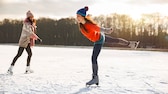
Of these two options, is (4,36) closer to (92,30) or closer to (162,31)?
(162,31)

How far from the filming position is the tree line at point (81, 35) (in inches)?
2045

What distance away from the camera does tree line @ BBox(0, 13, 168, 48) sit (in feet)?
170

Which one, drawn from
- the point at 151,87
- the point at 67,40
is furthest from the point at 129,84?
the point at 67,40

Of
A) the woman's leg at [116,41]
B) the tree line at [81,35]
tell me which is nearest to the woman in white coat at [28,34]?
the woman's leg at [116,41]

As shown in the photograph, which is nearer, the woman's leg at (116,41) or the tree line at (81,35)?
the woman's leg at (116,41)

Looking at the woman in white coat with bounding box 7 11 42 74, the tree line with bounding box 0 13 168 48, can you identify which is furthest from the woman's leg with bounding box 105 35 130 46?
the tree line with bounding box 0 13 168 48

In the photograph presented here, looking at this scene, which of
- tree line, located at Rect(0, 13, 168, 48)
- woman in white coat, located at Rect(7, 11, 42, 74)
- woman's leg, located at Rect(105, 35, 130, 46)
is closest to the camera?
woman's leg, located at Rect(105, 35, 130, 46)

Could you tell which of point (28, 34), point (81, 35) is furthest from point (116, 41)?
point (81, 35)

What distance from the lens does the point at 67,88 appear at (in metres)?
5.12

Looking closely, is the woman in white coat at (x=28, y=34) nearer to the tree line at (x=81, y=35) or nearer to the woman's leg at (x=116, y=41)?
the woman's leg at (x=116, y=41)

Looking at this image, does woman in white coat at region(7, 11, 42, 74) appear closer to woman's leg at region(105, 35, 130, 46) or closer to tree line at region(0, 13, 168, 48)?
woman's leg at region(105, 35, 130, 46)

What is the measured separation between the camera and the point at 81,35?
58.2 metres

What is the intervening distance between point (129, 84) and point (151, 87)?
0.52 m

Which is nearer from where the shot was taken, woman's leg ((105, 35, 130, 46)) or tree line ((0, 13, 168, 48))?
woman's leg ((105, 35, 130, 46))
